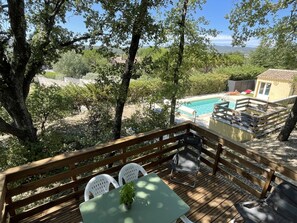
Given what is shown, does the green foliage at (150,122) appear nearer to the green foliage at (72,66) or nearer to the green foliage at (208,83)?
the green foliage at (208,83)

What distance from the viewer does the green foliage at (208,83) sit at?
18.6 m

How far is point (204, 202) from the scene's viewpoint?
10.4 feet

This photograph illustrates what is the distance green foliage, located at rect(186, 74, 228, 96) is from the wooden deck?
1473cm

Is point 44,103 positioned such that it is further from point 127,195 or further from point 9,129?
point 127,195

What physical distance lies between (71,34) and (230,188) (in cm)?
633

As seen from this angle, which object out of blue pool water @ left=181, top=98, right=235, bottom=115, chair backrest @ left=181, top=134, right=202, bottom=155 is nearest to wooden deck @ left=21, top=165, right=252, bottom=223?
chair backrest @ left=181, top=134, right=202, bottom=155

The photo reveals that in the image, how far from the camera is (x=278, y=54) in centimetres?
794

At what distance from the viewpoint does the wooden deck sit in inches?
109

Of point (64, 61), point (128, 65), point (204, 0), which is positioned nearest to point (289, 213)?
point (128, 65)

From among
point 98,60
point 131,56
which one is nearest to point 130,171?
point 131,56

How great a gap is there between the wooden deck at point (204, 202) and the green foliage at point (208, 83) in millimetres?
14727

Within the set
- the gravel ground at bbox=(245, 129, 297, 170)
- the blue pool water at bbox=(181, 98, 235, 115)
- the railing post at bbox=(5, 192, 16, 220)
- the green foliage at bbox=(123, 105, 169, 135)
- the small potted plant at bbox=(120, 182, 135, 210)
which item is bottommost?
the blue pool water at bbox=(181, 98, 235, 115)

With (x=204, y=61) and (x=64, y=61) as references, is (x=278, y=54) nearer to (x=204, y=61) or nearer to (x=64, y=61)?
(x=204, y=61)

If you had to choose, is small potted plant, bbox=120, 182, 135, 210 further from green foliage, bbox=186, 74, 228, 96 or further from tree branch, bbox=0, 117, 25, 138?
green foliage, bbox=186, 74, 228, 96
